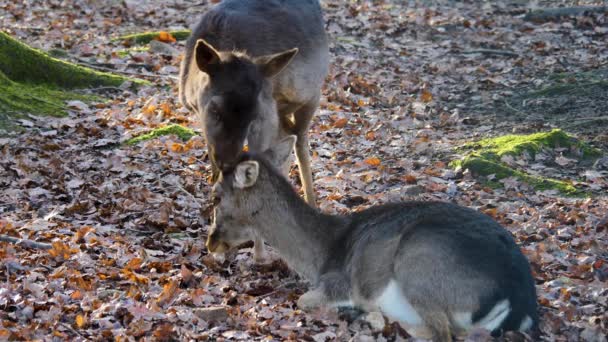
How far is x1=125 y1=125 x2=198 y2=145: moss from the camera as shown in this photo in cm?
1077

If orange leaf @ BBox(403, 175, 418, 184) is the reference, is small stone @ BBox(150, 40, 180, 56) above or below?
below

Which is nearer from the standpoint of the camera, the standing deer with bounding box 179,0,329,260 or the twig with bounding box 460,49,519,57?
the standing deer with bounding box 179,0,329,260

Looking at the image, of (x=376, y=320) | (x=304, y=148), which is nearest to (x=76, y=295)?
(x=376, y=320)

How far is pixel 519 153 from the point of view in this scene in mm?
10695

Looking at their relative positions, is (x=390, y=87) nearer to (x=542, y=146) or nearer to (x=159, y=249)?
(x=542, y=146)

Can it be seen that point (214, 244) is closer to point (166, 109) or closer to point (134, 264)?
point (134, 264)

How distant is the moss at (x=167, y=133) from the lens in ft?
35.3

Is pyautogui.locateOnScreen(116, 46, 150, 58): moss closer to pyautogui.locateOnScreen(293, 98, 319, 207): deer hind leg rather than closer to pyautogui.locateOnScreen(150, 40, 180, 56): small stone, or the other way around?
pyautogui.locateOnScreen(150, 40, 180, 56): small stone

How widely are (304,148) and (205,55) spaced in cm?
234

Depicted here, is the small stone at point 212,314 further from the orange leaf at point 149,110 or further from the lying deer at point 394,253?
the orange leaf at point 149,110

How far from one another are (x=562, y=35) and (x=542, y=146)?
23.1ft

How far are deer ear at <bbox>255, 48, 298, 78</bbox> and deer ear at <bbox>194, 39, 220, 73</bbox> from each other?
0.49 meters

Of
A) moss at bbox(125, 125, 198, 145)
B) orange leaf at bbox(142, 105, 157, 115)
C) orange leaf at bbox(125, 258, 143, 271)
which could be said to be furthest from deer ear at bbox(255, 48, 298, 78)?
orange leaf at bbox(142, 105, 157, 115)

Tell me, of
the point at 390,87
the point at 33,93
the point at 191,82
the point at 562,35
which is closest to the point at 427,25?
the point at 562,35
